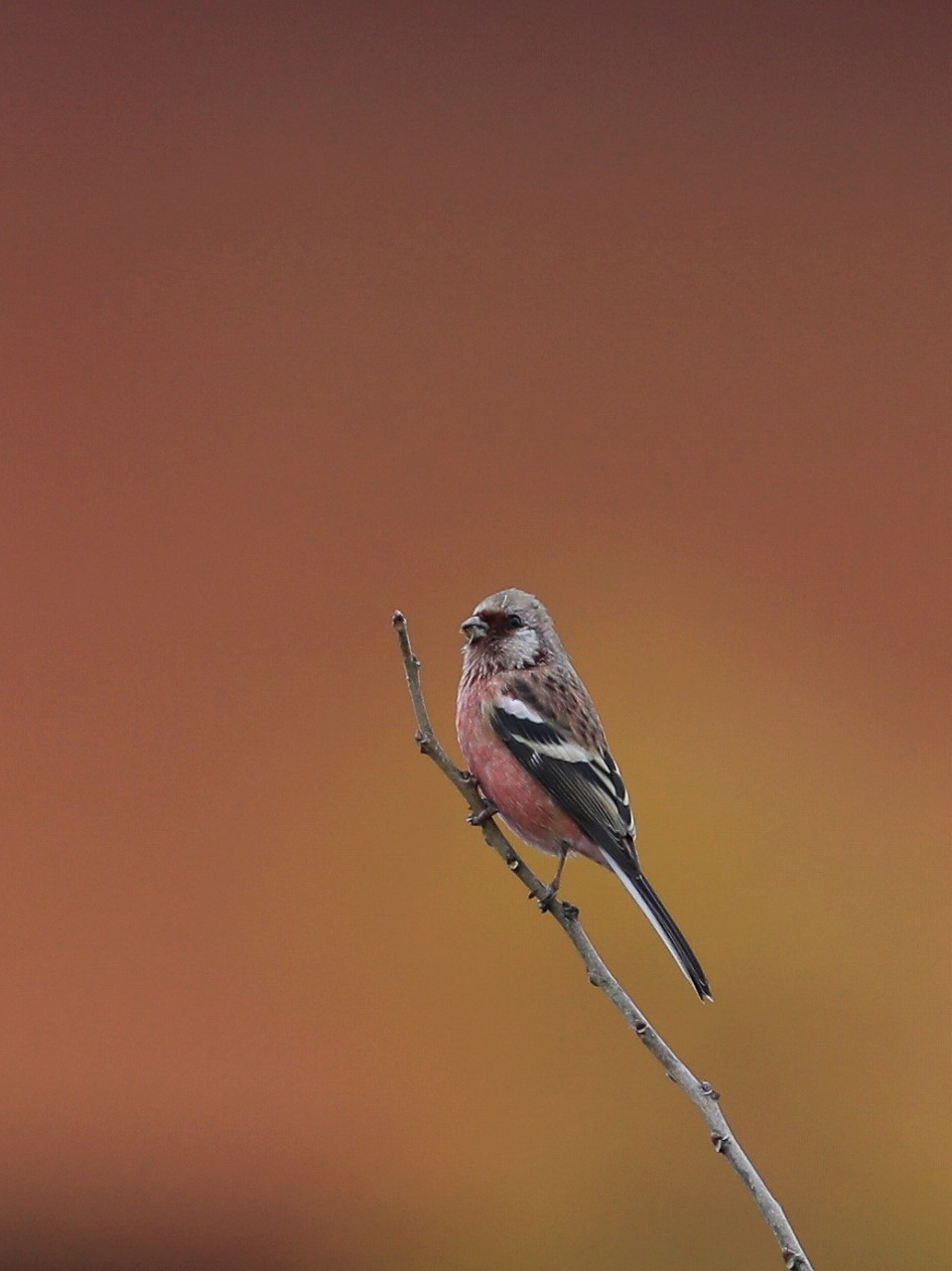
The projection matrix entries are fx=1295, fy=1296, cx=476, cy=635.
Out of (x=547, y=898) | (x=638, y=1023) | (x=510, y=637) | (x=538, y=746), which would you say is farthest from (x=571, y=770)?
(x=638, y=1023)

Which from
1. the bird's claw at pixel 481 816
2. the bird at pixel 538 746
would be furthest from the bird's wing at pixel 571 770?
the bird's claw at pixel 481 816

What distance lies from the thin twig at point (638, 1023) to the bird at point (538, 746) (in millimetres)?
201

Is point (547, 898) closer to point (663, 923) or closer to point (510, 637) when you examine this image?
point (663, 923)

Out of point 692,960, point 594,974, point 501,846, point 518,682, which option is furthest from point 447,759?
point 518,682

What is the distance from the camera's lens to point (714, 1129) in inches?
35.4

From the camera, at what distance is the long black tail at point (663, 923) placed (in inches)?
45.5

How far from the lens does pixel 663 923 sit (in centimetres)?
124

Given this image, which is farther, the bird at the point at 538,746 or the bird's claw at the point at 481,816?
the bird at the point at 538,746

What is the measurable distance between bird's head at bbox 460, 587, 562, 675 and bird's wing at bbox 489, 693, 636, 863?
0.07 m

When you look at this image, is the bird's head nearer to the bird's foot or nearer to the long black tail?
the long black tail

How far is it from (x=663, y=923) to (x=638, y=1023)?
301mm

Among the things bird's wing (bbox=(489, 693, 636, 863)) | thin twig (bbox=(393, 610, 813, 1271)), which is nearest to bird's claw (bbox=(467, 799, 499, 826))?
thin twig (bbox=(393, 610, 813, 1271))

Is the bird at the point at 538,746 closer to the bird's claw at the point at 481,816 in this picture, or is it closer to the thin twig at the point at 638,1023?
the bird's claw at the point at 481,816

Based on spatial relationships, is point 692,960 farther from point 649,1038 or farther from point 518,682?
point 518,682
